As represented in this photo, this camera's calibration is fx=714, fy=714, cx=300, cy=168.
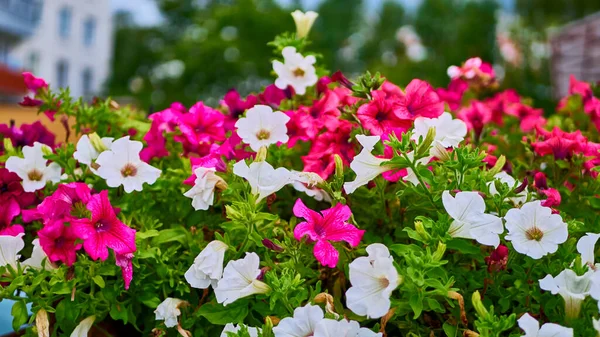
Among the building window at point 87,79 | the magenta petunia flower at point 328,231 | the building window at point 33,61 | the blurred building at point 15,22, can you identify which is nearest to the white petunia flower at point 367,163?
the magenta petunia flower at point 328,231

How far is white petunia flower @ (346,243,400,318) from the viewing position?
97 centimetres

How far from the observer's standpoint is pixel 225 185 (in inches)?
46.2

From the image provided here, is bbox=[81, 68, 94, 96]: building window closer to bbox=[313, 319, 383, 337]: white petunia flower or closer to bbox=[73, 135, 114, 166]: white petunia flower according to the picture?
bbox=[73, 135, 114, 166]: white petunia flower

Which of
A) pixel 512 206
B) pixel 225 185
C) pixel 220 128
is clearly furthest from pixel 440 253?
pixel 220 128

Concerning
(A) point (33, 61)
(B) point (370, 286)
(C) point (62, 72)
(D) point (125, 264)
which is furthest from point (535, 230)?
(C) point (62, 72)

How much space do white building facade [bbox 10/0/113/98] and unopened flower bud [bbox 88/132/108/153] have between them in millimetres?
36012

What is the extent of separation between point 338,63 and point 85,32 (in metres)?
15.5

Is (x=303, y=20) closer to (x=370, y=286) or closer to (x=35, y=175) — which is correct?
(x=35, y=175)

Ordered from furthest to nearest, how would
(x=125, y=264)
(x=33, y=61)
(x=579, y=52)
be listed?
(x=33, y=61)
(x=579, y=52)
(x=125, y=264)

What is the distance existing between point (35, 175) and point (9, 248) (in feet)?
0.80

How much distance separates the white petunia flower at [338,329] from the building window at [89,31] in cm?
4245

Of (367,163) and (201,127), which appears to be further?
(201,127)

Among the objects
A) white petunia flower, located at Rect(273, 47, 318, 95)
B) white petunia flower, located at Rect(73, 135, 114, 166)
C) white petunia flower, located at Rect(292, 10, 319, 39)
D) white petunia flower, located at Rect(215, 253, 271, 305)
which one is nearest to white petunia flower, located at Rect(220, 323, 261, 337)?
white petunia flower, located at Rect(215, 253, 271, 305)

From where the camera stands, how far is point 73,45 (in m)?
40.0
